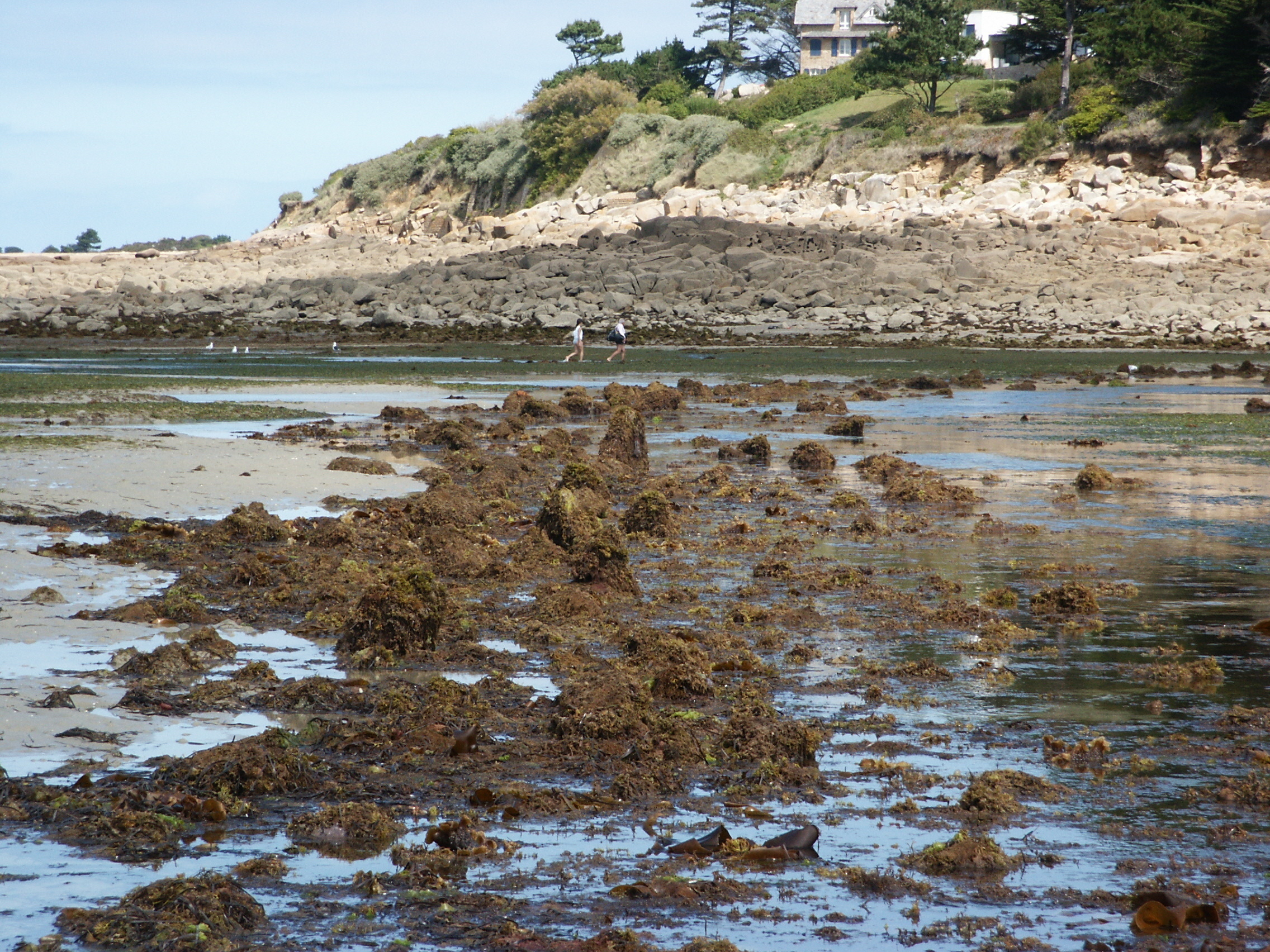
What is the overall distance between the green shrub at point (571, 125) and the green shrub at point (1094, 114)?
3027 centimetres

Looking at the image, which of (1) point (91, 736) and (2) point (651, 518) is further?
(2) point (651, 518)

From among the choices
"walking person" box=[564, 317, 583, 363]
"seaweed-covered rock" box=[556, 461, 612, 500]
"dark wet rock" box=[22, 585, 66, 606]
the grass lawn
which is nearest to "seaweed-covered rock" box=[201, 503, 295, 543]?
"dark wet rock" box=[22, 585, 66, 606]

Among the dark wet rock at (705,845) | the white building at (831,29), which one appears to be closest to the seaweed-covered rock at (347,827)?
the dark wet rock at (705,845)

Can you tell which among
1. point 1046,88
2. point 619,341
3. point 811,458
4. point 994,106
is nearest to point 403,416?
point 811,458

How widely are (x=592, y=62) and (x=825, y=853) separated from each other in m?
107

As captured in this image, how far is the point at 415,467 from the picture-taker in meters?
16.7

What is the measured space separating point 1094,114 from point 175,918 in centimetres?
6297

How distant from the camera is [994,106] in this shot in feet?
230

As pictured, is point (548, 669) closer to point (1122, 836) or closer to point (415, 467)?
point (1122, 836)

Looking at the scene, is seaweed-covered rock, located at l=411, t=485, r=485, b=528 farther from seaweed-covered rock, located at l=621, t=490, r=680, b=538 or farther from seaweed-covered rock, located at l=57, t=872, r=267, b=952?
seaweed-covered rock, located at l=57, t=872, r=267, b=952

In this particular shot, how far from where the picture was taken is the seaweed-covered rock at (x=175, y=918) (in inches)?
163

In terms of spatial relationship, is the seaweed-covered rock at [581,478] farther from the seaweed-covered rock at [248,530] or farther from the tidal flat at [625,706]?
the seaweed-covered rock at [248,530]

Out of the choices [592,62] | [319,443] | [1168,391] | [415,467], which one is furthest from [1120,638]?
[592,62]

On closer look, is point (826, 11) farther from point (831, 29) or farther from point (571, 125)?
point (571, 125)
